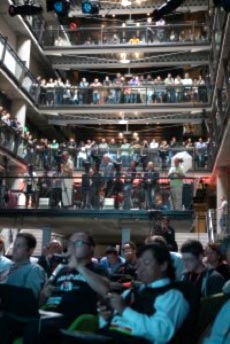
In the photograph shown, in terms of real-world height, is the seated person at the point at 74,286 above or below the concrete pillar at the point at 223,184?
below

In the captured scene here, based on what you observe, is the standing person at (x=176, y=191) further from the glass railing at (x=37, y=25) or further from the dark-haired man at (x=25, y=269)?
the glass railing at (x=37, y=25)

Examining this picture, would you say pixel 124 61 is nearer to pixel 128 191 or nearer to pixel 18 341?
pixel 128 191

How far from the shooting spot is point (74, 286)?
4219 millimetres

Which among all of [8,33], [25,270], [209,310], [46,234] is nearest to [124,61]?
[8,33]

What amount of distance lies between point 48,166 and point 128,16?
14.0 metres

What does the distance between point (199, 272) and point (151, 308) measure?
1.83 metres

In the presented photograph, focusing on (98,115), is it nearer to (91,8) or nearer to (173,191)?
(173,191)

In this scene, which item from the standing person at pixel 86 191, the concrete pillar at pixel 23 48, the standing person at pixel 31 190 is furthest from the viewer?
the concrete pillar at pixel 23 48

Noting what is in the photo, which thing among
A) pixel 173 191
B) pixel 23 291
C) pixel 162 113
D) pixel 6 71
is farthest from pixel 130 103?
pixel 23 291

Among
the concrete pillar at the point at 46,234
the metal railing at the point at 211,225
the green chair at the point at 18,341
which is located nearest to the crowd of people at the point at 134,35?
the metal railing at the point at 211,225

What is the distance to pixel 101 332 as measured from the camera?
3318 mm

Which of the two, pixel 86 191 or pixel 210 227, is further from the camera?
pixel 86 191

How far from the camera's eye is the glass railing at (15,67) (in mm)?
20922

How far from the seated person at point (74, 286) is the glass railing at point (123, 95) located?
20.5m
